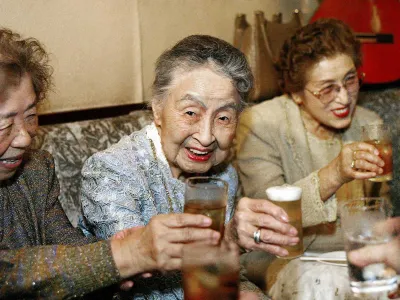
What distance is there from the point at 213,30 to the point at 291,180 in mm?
1189

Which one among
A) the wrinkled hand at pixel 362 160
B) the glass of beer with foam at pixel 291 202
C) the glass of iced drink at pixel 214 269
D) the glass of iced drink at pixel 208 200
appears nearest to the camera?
the glass of iced drink at pixel 214 269

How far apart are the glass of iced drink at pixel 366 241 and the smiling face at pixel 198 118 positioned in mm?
669

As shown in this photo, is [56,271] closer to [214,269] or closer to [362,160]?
[214,269]

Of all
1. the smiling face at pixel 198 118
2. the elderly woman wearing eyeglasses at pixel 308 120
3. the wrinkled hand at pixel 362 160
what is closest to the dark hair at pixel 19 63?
the smiling face at pixel 198 118

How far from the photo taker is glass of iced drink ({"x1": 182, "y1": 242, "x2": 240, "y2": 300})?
1190mm

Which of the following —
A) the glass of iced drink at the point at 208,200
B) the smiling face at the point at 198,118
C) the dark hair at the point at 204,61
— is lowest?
the glass of iced drink at the point at 208,200

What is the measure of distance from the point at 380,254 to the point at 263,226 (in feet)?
1.31

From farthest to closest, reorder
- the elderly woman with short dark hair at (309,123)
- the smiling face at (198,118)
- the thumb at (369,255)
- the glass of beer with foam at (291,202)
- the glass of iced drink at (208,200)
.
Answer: the elderly woman with short dark hair at (309,123)
the smiling face at (198,118)
the glass of beer with foam at (291,202)
the glass of iced drink at (208,200)
the thumb at (369,255)

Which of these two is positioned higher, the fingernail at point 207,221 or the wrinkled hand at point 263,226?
the fingernail at point 207,221

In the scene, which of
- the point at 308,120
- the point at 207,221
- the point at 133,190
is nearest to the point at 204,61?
the point at 133,190

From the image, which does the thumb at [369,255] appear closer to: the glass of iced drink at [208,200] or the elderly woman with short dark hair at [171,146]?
the glass of iced drink at [208,200]

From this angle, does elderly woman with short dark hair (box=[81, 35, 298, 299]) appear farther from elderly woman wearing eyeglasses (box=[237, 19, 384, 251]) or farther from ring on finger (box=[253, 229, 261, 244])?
elderly woman wearing eyeglasses (box=[237, 19, 384, 251])

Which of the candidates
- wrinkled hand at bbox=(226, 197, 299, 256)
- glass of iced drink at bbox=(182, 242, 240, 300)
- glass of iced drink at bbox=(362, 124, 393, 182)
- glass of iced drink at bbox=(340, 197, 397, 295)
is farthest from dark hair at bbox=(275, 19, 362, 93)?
glass of iced drink at bbox=(182, 242, 240, 300)

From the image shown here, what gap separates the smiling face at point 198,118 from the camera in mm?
1948
